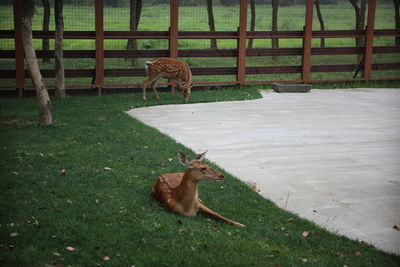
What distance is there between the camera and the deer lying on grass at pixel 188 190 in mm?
6062

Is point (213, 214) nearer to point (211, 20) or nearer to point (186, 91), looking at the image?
point (186, 91)

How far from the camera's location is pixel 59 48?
43.8 ft

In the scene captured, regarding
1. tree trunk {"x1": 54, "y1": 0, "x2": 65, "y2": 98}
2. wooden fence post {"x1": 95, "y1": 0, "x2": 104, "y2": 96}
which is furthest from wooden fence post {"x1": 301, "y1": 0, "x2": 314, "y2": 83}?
tree trunk {"x1": 54, "y1": 0, "x2": 65, "y2": 98}

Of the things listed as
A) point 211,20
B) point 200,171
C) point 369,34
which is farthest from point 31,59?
point 369,34

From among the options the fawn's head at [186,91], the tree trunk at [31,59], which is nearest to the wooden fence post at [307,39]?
the fawn's head at [186,91]

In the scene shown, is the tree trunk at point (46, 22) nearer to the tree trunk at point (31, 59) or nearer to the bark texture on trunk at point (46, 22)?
the bark texture on trunk at point (46, 22)

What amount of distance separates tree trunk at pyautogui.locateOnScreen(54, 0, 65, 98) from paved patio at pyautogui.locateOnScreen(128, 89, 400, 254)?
6.89 feet

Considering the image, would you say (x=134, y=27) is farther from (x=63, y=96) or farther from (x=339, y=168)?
(x=339, y=168)

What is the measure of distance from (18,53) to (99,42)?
75.3 inches

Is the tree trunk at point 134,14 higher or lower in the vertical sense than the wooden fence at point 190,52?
higher

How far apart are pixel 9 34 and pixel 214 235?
32.4ft

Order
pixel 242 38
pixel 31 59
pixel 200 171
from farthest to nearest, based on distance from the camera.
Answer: pixel 242 38 < pixel 31 59 < pixel 200 171

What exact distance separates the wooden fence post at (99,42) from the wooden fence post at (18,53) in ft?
5.78

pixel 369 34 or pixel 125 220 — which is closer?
pixel 125 220
